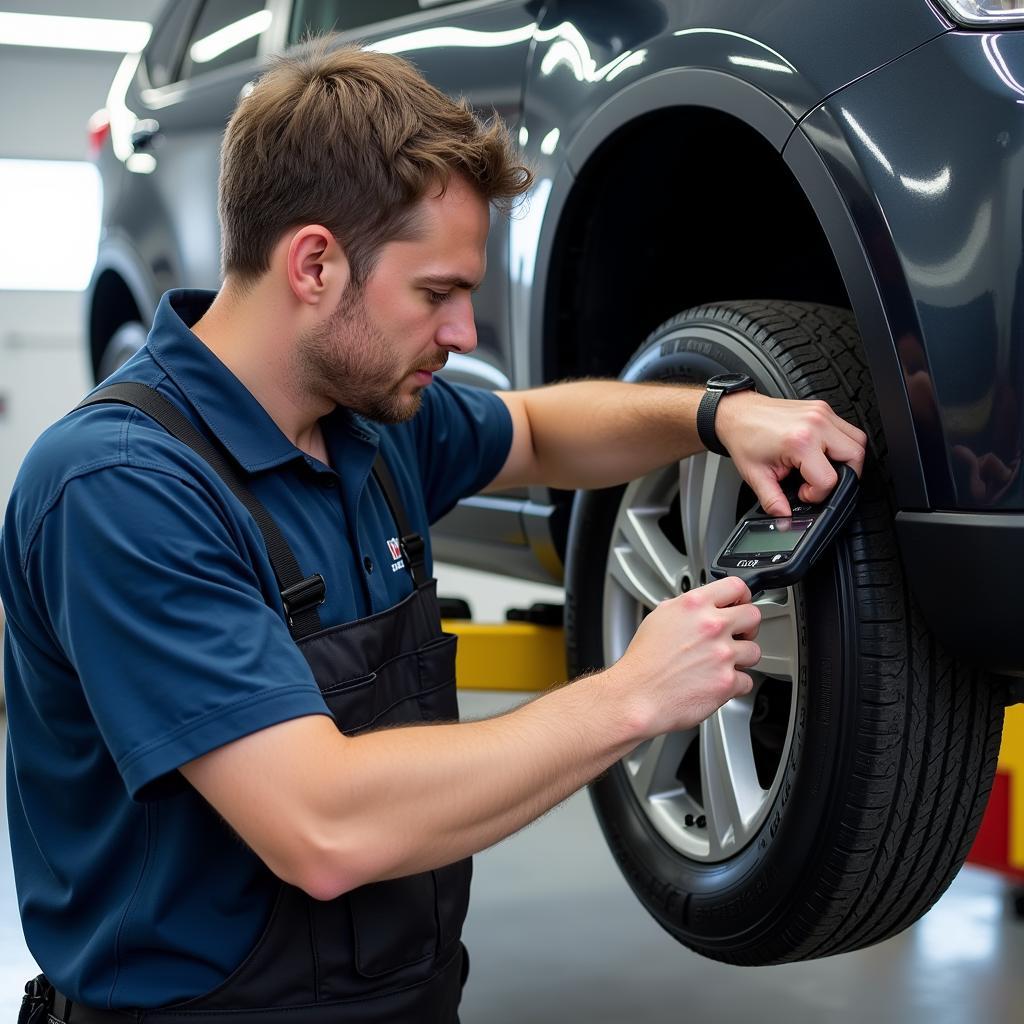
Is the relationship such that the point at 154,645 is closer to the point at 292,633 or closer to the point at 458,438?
the point at 292,633

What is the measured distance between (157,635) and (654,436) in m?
0.72

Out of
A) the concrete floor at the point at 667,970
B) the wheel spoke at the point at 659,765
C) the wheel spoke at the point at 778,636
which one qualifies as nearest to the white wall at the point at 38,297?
the concrete floor at the point at 667,970

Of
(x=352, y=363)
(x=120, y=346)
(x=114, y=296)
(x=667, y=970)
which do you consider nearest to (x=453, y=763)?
(x=352, y=363)

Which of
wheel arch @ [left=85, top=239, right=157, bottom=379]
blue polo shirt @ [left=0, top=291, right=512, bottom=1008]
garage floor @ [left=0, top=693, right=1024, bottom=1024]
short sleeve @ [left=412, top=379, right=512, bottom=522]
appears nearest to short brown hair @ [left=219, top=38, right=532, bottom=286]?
blue polo shirt @ [left=0, top=291, right=512, bottom=1008]

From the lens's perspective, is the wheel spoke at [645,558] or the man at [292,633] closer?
the man at [292,633]

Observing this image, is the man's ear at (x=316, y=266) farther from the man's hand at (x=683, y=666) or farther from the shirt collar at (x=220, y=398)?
the man's hand at (x=683, y=666)

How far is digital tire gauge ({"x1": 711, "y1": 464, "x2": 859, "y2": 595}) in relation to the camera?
4.06 feet

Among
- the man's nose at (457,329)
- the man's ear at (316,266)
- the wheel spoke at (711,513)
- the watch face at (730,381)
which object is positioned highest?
the man's ear at (316,266)

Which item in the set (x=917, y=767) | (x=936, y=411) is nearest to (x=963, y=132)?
(x=936, y=411)

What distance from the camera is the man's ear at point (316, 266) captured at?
4.17 feet

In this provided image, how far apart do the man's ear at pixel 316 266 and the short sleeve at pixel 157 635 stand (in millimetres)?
284

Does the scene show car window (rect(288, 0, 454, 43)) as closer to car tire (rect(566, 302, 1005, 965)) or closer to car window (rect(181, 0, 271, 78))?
car window (rect(181, 0, 271, 78))

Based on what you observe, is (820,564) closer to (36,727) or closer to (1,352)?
(36,727)

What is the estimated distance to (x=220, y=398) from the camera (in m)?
1.30
